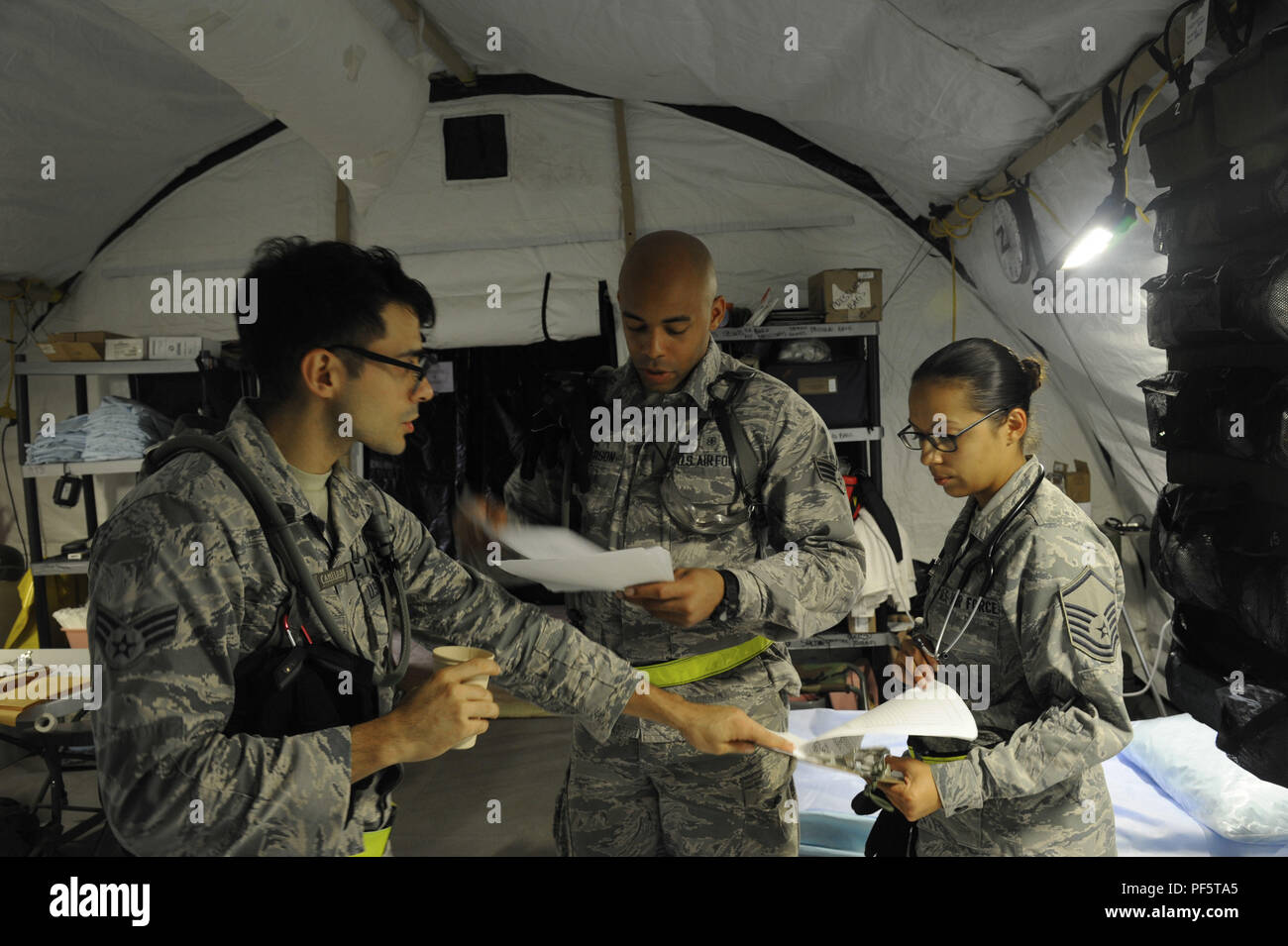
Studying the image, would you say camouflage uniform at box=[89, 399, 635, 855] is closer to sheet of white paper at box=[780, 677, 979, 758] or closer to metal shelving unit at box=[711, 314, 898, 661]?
sheet of white paper at box=[780, 677, 979, 758]

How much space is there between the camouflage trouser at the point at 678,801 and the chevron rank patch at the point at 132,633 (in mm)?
831

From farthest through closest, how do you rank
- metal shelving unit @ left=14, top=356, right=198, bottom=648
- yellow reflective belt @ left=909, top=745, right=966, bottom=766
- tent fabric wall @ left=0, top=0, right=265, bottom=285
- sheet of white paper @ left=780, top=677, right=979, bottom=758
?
metal shelving unit @ left=14, top=356, right=198, bottom=648, tent fabric wall @ left=0, top=0, right=265, bottom=285, yellow reflective belt @ left=909, top=745, right=966, bottom=766, sheet of white paper @ left=780, top=677, right=979, bottom=758

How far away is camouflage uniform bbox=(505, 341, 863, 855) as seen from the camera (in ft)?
4.64

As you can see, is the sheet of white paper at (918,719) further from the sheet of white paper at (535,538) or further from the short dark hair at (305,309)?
the short dark hair at (305,309)

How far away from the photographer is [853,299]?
3100mm

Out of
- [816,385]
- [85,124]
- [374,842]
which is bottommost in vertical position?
[374,842]

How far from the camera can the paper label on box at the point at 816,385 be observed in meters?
3.06

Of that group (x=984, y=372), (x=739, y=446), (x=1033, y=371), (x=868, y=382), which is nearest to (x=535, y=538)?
(x=739, y=446)

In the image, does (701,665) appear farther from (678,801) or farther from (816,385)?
(816,385)

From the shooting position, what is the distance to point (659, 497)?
150cm

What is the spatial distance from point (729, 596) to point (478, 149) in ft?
9.51

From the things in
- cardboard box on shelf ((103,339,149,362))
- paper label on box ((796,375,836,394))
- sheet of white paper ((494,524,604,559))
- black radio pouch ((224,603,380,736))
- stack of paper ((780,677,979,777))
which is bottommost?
stack of paper ((780,677,979,777))

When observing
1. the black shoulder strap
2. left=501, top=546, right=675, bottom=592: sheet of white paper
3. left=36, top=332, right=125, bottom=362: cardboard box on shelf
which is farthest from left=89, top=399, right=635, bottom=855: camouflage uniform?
left=36, top=332, right=125, bottom=362: cardboard box on shelf
